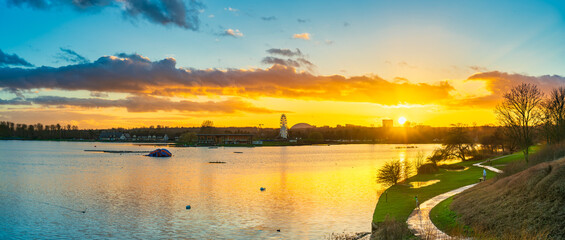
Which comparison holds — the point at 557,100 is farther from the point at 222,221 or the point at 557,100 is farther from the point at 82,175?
the point at 82,175

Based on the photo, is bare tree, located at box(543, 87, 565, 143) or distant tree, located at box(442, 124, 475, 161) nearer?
bare tree, located at box(543, 87, 565, 143)

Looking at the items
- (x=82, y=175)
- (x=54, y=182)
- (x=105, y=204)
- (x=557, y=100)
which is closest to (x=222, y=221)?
(x=105, y=204)

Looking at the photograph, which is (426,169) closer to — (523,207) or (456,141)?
(456,141)

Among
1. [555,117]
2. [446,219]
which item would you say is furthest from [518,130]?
[446,219]

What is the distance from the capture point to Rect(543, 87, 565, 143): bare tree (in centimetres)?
6009

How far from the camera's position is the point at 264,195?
44.6m

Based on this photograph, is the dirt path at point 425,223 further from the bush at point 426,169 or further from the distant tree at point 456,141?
the distant tree at point 456,141

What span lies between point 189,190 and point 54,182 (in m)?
22.5

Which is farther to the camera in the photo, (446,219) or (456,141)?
(456,141)

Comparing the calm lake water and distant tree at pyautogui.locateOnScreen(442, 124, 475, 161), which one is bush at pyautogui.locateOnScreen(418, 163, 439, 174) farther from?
distant tree at pyautogui.locateOnScreen(442, 124, 475, 161)

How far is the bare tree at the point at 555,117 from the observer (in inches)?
2366

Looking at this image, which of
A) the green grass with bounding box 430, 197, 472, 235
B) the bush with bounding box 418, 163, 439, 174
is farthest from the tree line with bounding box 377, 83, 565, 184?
the green grass with bounding box 430, 197, 472, 235

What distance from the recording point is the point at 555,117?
6931 cm

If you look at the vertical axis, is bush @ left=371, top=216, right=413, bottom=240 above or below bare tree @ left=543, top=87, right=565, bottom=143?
below
